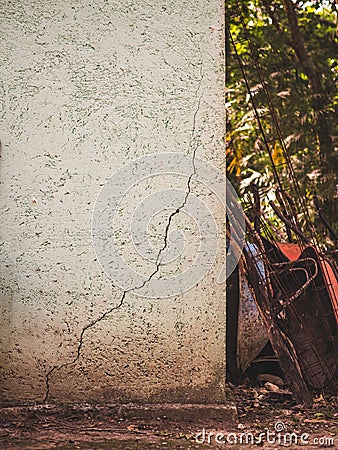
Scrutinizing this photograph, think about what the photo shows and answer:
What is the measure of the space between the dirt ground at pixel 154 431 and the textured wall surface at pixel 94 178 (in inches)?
3.7

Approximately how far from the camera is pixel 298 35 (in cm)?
594

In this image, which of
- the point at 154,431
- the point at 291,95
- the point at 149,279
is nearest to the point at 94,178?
the point at 149,279

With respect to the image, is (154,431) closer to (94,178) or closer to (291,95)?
(94,178)

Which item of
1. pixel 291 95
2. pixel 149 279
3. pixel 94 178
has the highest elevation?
pixel 291 95

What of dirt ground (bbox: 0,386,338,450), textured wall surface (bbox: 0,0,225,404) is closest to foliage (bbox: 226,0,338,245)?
textured wall surface (bbox: 0,0,225,404)

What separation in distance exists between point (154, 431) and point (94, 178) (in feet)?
3.71

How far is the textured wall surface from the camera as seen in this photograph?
270 cm

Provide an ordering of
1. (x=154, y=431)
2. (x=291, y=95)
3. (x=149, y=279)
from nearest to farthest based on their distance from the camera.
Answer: (x=154, y=431)
(x=149, y=279)
(x=291, y=95)

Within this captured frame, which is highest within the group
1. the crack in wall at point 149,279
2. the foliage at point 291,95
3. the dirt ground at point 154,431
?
the foliage at point 291,95

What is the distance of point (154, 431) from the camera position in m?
2.55

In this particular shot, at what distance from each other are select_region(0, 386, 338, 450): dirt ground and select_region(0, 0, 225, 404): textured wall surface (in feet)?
0.31

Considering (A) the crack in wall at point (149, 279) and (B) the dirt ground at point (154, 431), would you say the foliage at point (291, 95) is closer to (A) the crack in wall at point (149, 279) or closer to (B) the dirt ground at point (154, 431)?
(A) the crack in wall at point (149, 279)

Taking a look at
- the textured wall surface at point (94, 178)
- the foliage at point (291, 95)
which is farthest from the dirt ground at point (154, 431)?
the foliage at point (291, 95)

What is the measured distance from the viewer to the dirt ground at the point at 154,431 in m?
Result: 2.39
